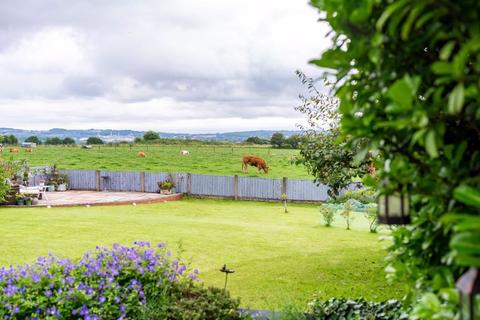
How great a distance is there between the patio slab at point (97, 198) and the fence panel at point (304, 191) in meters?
5.04

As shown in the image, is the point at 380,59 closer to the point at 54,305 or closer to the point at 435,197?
the point at 435,197

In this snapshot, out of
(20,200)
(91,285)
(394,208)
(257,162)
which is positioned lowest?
(20,200)

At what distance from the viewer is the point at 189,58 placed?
49.5 feet

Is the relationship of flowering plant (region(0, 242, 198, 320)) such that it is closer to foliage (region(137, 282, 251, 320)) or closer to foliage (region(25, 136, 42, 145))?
foliage (region(137, 282, 251, 320))

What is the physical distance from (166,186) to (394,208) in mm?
21376

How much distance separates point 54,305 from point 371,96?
389cm

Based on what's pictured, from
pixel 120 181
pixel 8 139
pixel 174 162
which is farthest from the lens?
pixel 174 162

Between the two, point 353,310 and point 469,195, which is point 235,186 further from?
point 469,195

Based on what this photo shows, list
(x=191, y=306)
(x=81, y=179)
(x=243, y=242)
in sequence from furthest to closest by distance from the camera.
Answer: (x=81, y=179)
(x=243, y=242)
(x=191, y=306)

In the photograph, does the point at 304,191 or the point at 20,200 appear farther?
the point at 304,191

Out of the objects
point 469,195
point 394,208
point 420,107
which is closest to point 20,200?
point 394,208

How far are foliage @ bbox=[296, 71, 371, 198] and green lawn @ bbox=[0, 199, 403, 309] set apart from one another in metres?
1.55

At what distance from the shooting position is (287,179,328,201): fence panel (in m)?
21.0

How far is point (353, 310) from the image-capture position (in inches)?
195
